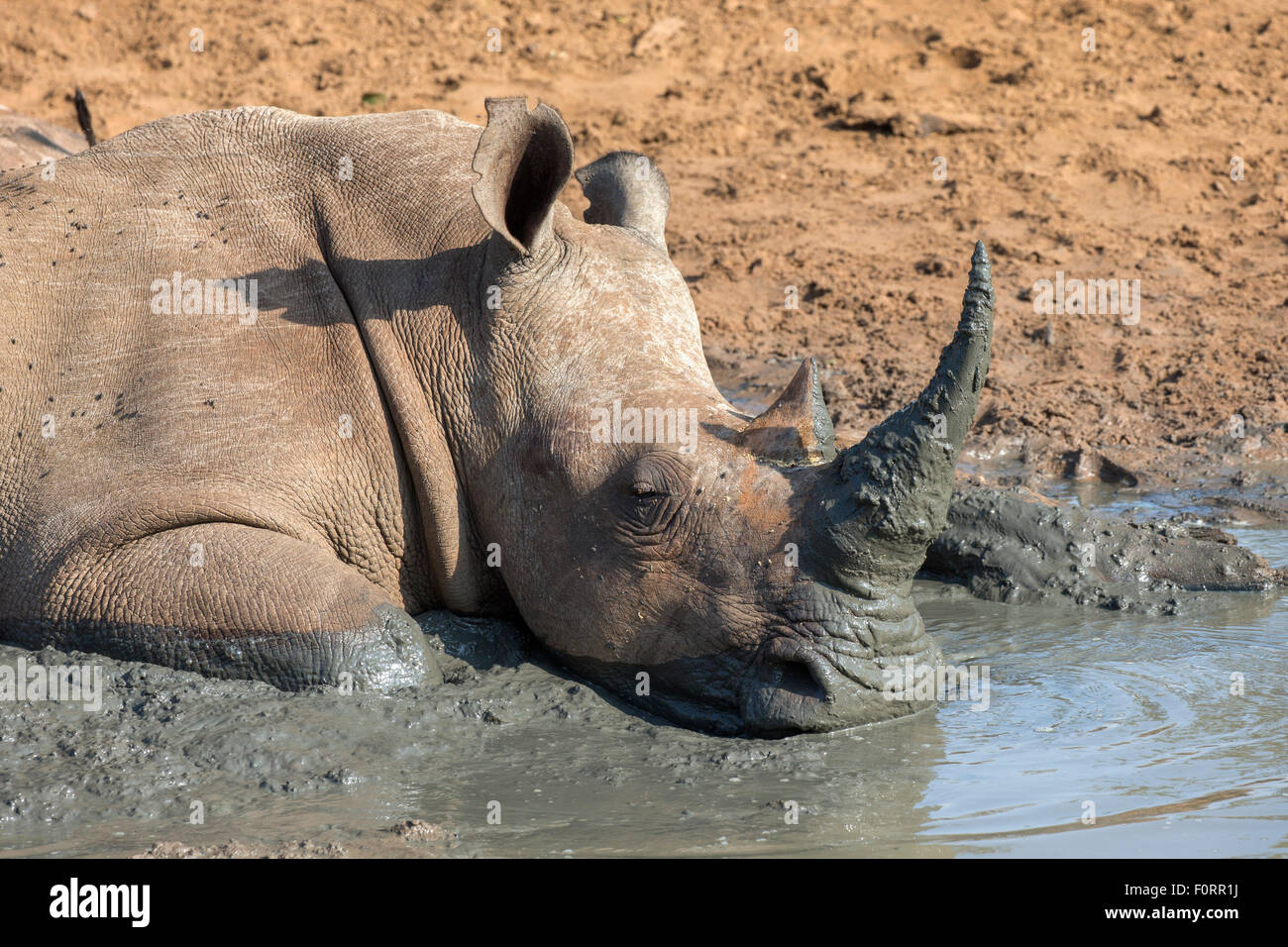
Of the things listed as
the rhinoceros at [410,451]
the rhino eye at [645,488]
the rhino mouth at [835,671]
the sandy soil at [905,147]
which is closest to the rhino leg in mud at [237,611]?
the rhinoceros at [410,451]

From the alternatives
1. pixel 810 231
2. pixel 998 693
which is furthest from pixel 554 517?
pixel 810 231

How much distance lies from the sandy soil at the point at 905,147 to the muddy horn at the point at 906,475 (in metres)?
4.06

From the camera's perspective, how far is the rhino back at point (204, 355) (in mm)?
5172

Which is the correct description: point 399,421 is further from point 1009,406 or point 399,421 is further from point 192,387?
point 1009,406

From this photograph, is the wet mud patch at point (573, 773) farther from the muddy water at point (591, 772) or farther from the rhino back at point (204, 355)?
the rhino back at point (204, 355)

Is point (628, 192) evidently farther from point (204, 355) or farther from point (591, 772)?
point (591, 772)

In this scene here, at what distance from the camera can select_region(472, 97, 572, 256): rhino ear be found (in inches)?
197

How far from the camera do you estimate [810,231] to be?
11.5 meters

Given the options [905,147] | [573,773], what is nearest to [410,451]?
[573,773]

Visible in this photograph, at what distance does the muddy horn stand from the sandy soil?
13.3ft

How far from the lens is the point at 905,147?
12.7m

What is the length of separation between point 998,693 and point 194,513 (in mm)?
2721

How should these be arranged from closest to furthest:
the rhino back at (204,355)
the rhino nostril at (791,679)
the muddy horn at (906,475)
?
1. the muddy horn at (906,475)
2. the rhino nostril at (791,679)
3. the rhino back at (204,355)

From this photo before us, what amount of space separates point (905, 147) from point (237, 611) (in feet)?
29.3
